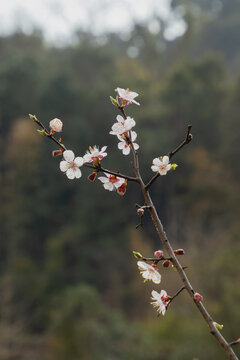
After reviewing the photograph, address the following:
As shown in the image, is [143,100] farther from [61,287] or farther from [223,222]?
[61,287]

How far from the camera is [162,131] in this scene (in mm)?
12094

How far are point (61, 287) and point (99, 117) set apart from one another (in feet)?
17.3

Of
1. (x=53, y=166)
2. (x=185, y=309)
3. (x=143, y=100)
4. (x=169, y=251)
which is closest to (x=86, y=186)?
(x=53, y=166)

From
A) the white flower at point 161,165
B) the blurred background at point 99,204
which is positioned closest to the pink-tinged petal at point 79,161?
the white flower at point 161,165

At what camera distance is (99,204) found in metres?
11.6

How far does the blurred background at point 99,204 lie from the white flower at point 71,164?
244 inches

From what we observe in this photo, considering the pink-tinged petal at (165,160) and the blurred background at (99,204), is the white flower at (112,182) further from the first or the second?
the blurred background at (99,204)

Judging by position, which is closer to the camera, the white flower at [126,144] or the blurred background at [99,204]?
the white flower at [126,144]

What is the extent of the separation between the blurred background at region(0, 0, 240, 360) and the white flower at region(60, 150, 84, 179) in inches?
244

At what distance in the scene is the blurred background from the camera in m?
7.59

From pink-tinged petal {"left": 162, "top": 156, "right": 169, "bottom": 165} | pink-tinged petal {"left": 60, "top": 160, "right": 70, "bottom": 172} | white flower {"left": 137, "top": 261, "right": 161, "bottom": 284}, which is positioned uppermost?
pink-tinged petal {"left": 60, "top": 160, "right": 70, "bottom": 172}

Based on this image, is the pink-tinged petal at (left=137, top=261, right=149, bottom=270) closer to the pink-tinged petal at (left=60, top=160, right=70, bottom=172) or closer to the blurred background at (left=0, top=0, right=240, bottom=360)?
the pink-tinged petal at (left=60, top=160, right=70, bottom=172)

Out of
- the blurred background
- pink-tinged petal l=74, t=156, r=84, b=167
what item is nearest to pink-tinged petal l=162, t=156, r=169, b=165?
pink-tinged petal l=74, t=156, r=84, b=167

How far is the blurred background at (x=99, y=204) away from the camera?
299 inches
